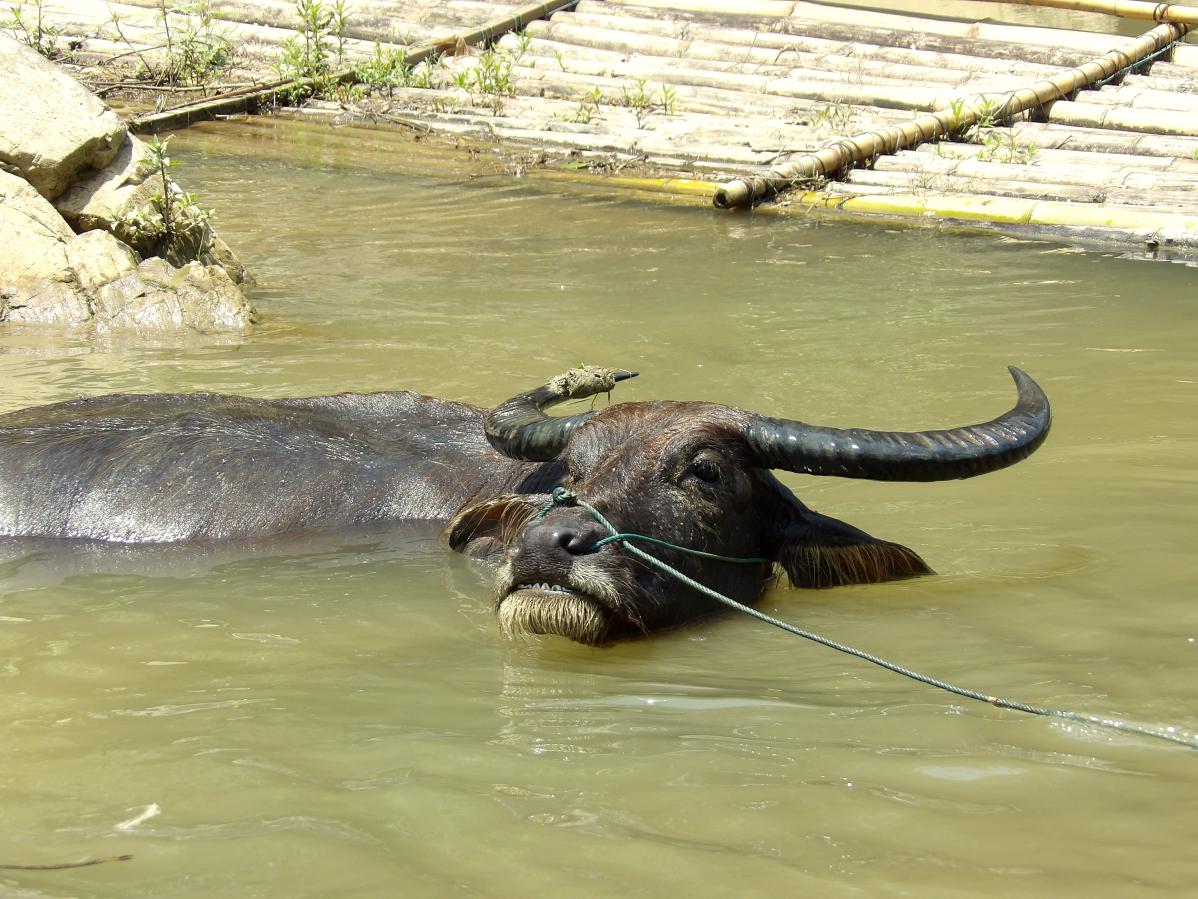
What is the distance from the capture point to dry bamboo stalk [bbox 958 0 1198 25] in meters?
11.2

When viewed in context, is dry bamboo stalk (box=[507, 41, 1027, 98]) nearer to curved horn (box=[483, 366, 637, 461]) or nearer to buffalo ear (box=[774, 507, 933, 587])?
curved horn (box=[483, 366, 637, 461])

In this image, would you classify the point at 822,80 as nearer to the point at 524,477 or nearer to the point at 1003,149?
the point at 1003,149

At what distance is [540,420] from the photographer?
404cm

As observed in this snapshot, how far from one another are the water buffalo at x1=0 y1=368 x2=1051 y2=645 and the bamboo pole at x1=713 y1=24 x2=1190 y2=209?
538 cm

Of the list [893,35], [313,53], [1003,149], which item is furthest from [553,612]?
[313,53]

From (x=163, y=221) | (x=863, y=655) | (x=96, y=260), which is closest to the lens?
(x=863, y=655)

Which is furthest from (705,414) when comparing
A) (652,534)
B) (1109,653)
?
(1109,653)

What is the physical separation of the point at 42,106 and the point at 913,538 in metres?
5.46

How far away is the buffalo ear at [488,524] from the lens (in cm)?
407

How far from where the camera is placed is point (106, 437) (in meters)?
4.34

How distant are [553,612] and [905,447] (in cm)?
104

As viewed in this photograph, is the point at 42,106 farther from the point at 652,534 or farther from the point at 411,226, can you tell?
the point at 652,534

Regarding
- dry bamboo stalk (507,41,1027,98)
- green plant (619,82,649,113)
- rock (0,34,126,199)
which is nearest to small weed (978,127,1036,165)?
dry bamboo stalk (507,41,1027,98)

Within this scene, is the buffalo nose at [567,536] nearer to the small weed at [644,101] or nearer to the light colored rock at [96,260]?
the light colored rock at [96,260]
